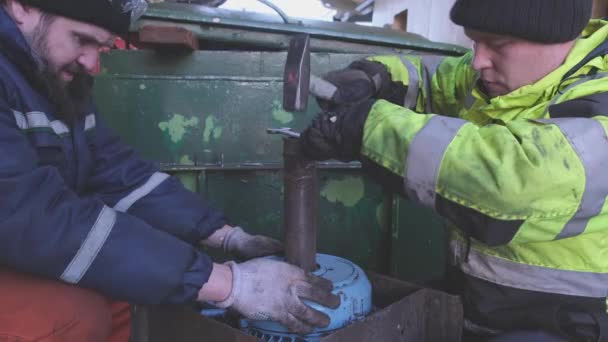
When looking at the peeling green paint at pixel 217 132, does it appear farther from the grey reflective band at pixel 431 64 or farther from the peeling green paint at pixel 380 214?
the grey reflective band at pixel 431 64

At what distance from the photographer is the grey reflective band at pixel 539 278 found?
1343mm

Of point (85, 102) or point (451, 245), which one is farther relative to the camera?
point (85, 102)

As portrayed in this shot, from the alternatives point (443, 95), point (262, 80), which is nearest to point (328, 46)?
point (262, 80)

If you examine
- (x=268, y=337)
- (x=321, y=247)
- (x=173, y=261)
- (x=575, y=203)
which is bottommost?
(x=321, y=247)

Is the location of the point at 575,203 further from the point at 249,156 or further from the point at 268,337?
the point at 249,156

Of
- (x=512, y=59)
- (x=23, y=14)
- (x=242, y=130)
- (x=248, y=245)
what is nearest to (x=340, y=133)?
(x=512, y=59)

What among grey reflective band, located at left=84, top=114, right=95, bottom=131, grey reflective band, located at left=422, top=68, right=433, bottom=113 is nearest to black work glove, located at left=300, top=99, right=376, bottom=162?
grey reflective band, located at left=422, top=68, right=433, bottom=113

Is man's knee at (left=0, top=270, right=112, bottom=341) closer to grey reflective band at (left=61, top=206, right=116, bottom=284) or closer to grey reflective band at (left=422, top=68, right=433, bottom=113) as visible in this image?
grey reflective band at (left=61, top=206, right=116, bottom=284)

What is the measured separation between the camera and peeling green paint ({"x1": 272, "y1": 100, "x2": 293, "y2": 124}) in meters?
2.39

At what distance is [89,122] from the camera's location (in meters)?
1.93

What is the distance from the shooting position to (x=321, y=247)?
8.36 ft

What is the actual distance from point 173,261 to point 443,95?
112cm

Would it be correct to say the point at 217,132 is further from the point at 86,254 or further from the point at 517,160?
the point at 517,160

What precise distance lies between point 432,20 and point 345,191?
3845mm
